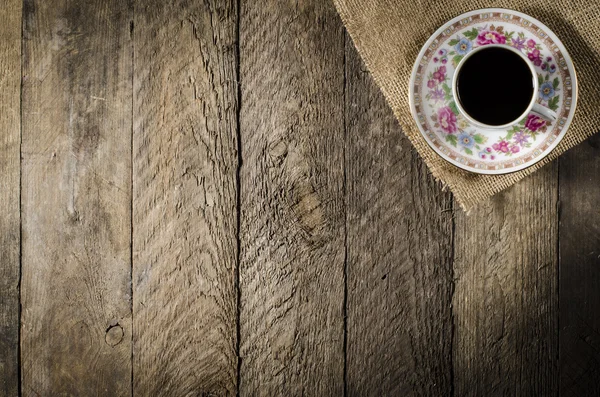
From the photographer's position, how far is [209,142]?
2.59 ft

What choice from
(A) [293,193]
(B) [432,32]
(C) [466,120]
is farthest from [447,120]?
(A) [293,193]

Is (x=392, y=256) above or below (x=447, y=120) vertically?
below

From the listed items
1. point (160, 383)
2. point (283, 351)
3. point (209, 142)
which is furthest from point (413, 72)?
point (160, 383)

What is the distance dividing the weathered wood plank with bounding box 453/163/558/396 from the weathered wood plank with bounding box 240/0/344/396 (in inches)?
6.8

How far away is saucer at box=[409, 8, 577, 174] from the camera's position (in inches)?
26.9

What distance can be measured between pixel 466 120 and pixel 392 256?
21 centimetres

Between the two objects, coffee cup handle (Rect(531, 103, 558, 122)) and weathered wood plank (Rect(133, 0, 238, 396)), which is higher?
coffee cup handle (Rect(531, 103, 558, 122))

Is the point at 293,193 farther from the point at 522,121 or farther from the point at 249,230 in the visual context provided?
the point at 522,121

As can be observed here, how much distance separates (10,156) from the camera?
815 millimetres

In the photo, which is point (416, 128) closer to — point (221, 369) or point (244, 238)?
point (244, 238)

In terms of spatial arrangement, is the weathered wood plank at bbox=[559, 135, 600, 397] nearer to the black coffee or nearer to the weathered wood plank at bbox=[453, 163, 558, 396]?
the weathered wood plank at bbox=[453, 163, 558, 396]

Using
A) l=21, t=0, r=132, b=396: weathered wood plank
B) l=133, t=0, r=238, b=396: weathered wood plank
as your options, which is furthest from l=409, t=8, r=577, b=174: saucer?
l=21, t=0, r=132, b=396: weathered wood plank

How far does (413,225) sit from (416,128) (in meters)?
0.14

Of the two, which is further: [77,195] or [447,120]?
[77,195]
